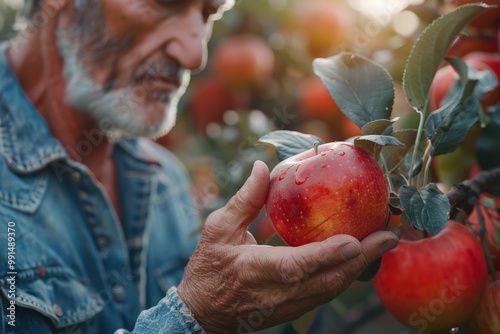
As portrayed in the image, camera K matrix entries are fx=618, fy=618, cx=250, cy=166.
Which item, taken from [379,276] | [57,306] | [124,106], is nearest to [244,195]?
[379,276]

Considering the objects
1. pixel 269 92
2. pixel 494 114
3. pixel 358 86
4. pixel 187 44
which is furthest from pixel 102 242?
pixel 269 92

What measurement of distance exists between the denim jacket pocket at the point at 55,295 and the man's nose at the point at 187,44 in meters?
0.48

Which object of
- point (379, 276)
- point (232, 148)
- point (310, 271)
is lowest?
point (232, 148)

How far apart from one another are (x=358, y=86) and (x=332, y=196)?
0.65ft

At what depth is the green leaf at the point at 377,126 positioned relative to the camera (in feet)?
2.30

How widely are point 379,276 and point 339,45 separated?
1.18 metres

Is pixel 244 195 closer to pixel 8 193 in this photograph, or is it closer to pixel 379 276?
pixel 379 276

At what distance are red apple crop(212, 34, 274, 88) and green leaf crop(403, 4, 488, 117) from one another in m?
1.06

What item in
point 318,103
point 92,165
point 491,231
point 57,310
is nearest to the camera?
point 491,231

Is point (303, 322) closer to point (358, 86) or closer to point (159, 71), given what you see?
point (358, 86)

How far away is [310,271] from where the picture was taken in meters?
0.65

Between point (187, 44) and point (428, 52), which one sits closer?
point (428, 52)

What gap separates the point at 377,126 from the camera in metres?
0.71

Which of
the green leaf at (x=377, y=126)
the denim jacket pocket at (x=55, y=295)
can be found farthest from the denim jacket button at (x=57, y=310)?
the green leaf at (x=377, y=126)
